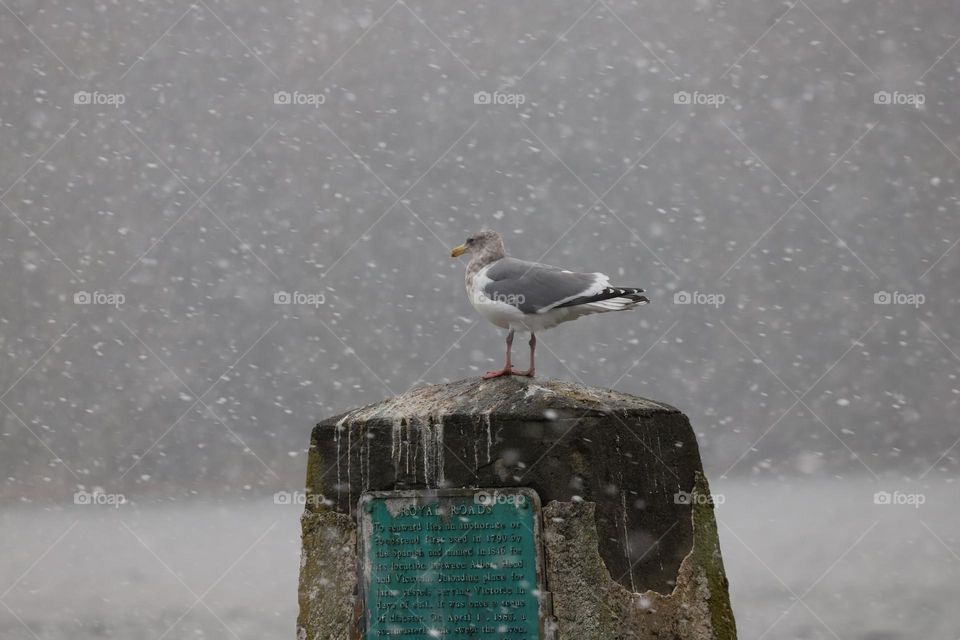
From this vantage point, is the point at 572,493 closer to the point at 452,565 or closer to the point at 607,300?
the point at 452,565

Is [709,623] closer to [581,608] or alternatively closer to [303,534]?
[581,608]

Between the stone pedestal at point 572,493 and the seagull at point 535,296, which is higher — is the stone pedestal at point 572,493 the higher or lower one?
the lower one

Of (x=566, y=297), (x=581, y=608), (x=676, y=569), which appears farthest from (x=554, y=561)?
(x=566, y=297)

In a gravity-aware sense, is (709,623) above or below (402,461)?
below

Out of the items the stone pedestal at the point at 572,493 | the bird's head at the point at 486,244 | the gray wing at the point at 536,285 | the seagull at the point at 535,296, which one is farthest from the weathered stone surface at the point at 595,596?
the bird's head at the point at 486,244

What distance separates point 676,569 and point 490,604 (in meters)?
0.83

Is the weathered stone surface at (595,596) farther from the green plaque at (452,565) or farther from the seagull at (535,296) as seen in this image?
the seagull at (535,296)

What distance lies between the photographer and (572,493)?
419cm

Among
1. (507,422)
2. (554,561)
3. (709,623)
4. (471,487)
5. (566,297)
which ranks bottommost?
(709,623)

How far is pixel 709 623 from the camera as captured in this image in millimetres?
4266

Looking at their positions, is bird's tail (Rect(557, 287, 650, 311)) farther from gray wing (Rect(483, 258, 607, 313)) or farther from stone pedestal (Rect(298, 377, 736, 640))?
stone pedestal (Rect(298, 377, 736, 640))

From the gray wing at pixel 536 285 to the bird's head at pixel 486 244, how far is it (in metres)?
0.23

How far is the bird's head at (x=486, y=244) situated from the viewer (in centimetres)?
487

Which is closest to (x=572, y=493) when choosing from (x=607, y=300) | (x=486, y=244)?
(x=607, y=300)
